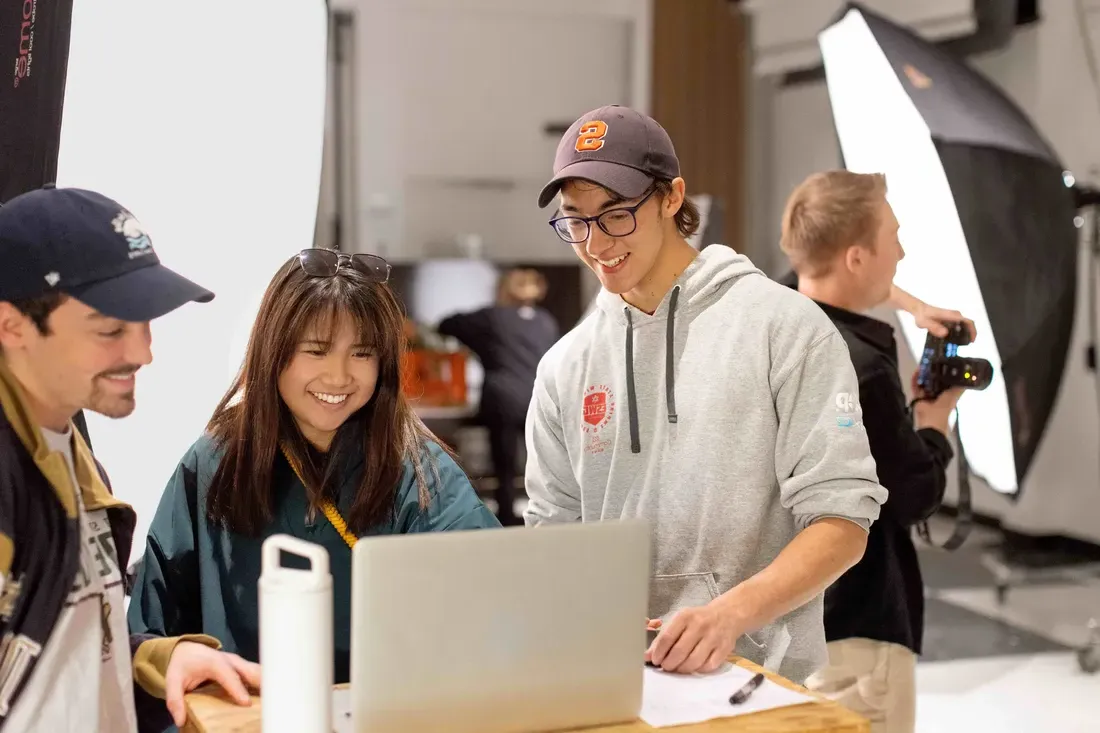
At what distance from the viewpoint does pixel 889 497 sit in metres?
2.04

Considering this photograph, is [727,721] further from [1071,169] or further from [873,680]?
[1071,169]

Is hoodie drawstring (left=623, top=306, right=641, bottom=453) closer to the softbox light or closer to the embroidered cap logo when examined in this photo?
the embroidered cap logo

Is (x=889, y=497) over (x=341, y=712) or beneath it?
over

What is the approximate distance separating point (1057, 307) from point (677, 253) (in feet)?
7.08

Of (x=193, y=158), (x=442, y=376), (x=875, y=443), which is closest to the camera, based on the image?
(x=193, y=158)

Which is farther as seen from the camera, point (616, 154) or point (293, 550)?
point (616, 154)

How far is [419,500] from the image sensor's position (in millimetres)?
1460

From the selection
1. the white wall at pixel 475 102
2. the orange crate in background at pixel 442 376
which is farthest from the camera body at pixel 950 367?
the white wall at pixel 475 102

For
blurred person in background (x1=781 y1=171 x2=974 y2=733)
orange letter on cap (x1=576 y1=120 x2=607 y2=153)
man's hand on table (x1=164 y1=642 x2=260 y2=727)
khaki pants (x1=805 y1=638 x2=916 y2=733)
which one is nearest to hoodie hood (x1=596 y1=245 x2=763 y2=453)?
orange letter on cap (x1=576 y1=120 x2=607 y2=153)

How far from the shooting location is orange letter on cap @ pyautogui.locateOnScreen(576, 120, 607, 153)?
60.6 inches

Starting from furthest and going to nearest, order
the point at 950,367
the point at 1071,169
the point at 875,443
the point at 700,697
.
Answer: the point at 1071,169
the point at 950,367
the point at 875,443
the point at 700,697

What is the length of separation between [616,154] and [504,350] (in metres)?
4.14

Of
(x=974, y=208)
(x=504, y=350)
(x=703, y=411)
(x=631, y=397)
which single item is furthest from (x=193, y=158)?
(x=504, y=350)

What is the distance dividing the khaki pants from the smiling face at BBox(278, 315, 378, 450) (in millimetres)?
1047
